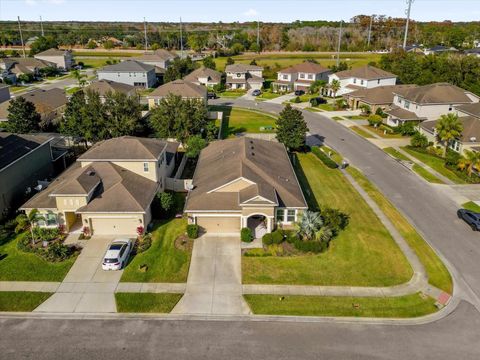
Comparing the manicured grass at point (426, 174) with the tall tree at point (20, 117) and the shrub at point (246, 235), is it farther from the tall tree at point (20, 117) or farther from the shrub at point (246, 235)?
the tall tree at point (20, 117)

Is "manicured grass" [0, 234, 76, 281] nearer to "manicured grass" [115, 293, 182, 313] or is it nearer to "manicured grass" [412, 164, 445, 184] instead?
"manicured grass" [115, 293, 182, 313]

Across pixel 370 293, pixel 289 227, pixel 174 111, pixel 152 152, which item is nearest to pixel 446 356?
pixel 370 293

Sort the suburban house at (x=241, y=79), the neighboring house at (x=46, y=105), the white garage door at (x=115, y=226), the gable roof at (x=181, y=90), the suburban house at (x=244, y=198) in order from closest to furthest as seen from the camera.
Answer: the suburban house at (x=244, y=198), the white garage door at (x=115, y=226), the neighboring house at (x=46, y=105), the gable roof at (x=181, y=90), the suburban house at (x=241, y=79)

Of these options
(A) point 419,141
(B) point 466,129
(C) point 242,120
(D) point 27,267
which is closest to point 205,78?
(C) point 242,120

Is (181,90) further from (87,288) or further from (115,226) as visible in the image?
(87,288)

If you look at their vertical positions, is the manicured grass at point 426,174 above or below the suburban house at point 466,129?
below

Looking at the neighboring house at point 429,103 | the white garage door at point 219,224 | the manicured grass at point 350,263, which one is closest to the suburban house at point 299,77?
the neighboring house at point 429,103

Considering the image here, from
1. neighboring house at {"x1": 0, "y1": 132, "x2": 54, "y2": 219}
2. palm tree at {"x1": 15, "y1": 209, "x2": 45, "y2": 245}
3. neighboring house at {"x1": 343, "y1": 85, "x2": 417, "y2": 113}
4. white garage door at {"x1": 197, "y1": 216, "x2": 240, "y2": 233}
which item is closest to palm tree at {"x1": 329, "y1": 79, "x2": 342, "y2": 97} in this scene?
neighboring house at {"x1": 343, "y1": 85, "x2": 417, "y2": 113}

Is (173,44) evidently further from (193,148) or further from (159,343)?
(159,343)
